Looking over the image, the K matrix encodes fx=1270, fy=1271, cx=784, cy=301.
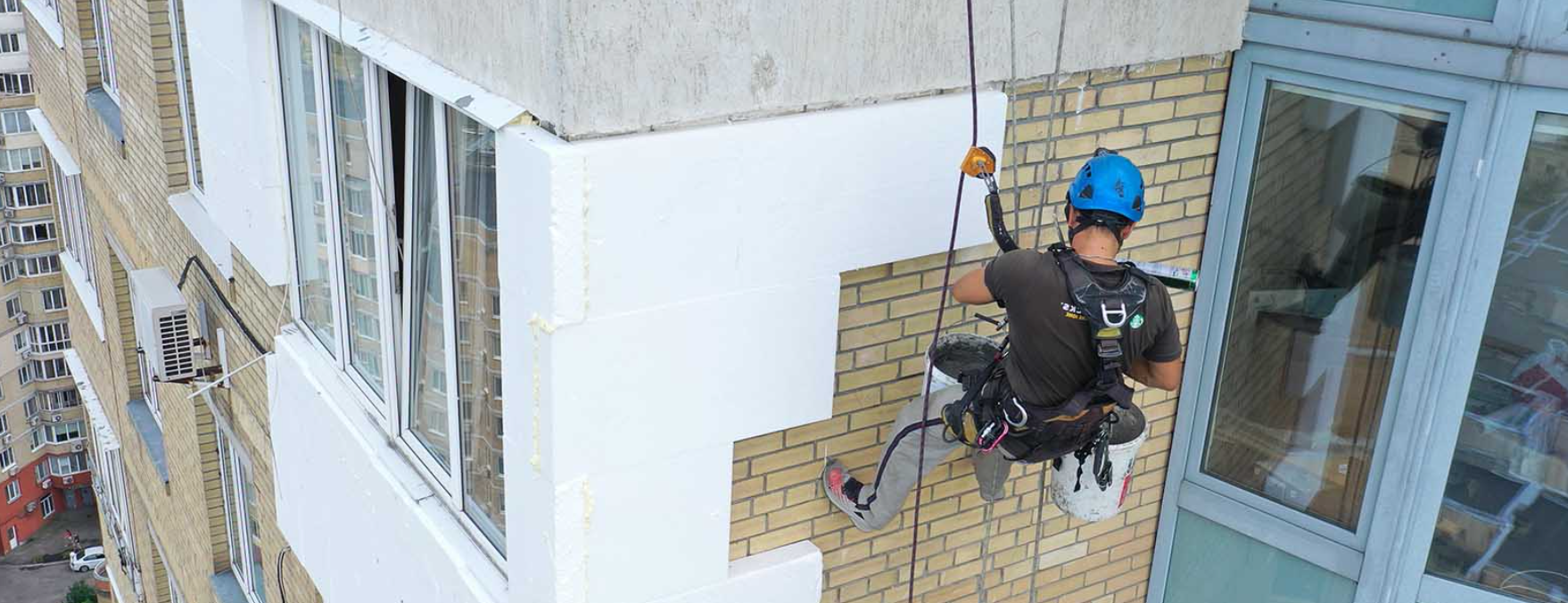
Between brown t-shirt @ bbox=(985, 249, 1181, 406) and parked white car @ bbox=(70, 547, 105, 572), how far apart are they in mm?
54234

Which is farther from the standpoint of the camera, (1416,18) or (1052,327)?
(1416,18)

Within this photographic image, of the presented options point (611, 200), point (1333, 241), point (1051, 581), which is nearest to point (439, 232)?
point (611, 200)

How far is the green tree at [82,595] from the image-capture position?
47219mm

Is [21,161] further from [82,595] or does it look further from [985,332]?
[985,332]

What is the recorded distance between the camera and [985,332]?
15.2 ft

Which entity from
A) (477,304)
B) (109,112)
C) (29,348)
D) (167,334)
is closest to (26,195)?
(29,348)

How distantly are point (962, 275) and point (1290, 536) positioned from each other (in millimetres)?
1818

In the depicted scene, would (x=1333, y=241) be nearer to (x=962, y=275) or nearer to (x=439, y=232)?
(x=962, y=275)

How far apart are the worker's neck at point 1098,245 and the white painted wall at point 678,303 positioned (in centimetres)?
45

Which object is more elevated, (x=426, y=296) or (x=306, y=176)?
(x=306, y=176)

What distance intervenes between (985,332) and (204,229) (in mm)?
5345

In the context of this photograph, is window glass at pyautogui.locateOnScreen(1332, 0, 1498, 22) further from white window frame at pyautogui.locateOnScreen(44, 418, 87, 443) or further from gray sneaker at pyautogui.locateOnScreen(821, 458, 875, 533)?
white window frame at pyautogui.locateOnScreen(44, 418, 87, 443)

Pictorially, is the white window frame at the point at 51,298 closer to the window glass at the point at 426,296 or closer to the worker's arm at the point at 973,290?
the window glass at the point at 426,296

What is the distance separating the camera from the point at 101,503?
61.4ft
